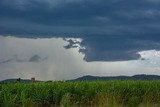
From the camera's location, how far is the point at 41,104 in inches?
Result: 1409

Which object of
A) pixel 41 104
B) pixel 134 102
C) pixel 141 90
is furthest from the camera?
pixel 141 90

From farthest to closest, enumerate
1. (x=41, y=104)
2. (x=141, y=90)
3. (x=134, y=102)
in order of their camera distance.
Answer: (x=141, y=90)
(x=41, y=104)
(x=134, y=102)

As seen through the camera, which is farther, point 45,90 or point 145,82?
point 145,82

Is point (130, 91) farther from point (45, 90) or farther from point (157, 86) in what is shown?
point (45, 90)

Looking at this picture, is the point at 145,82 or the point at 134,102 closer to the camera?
the point at 134,102

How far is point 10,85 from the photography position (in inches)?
1420

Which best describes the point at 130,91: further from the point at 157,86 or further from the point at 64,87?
the point at 64,87

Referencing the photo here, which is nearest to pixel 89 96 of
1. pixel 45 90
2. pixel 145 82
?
pixel 45 90

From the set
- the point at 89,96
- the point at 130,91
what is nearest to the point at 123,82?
the point at 130,91

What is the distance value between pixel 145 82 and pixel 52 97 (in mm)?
8248

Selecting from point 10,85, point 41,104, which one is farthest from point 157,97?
point 10,85

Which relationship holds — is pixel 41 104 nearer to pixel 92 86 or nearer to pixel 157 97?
pixel 92 86

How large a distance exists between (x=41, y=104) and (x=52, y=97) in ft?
3.10

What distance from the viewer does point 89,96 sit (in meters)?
36.5
